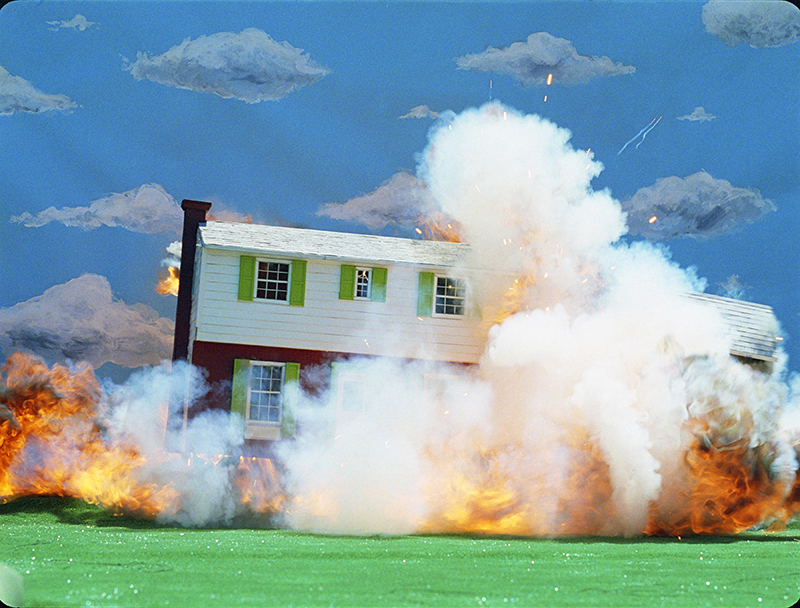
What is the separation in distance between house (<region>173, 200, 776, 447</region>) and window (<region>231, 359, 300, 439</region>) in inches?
0.4

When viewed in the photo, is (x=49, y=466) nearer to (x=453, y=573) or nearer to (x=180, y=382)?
(x=180, y=382)

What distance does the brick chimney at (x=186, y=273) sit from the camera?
336 inches

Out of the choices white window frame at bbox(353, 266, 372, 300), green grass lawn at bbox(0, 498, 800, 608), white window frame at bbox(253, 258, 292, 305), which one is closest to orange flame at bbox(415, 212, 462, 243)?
white window frame at bbox(353, 266, 372, 300)

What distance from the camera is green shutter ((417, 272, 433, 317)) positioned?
8680mm

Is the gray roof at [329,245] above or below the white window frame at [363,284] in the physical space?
above

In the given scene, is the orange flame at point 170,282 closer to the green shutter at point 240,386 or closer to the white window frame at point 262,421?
the green shutter at point 240,386

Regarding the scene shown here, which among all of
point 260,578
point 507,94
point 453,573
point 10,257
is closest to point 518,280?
point 507,94

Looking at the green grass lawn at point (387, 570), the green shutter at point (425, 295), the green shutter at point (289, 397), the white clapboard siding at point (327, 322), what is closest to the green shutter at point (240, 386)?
the white clapboard siding at point (327, 322)

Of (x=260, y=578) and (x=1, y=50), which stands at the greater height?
(x=1, y=50)

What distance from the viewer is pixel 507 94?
8.04 metres

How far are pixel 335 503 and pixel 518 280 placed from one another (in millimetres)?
3095

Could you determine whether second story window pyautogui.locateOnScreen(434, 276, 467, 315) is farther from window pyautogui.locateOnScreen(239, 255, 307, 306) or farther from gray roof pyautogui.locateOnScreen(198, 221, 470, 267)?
window pyautogui.locateOnScreen(239, 255, 307, 306)

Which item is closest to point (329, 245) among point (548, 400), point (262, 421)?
point (262, 421)

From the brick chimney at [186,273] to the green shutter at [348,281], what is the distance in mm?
1695
